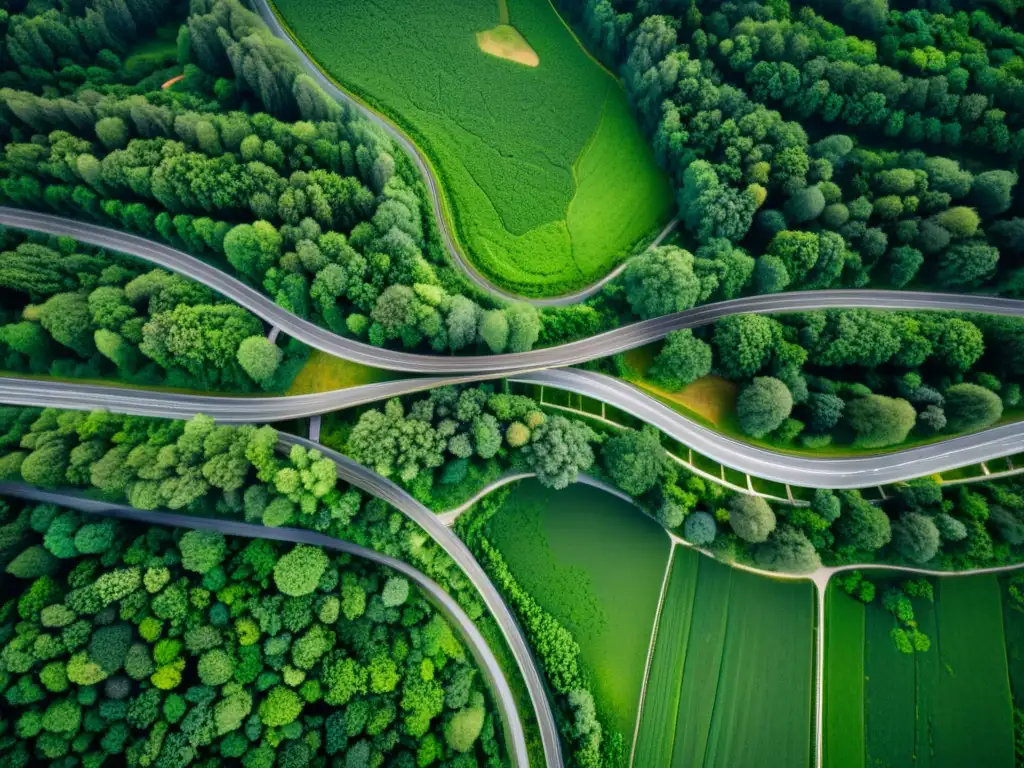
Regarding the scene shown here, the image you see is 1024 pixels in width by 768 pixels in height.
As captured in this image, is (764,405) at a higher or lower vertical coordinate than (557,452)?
higher

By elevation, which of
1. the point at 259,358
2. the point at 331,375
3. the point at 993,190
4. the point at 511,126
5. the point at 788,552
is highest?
the point at 993,190

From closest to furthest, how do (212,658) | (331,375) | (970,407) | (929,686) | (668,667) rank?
1. (212,658)
2. (929,686)
3. (668,667)
4. (970,407)
5. (331,375)

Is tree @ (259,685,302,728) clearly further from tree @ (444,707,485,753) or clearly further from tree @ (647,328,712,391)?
tree @ (647,328,712,391)

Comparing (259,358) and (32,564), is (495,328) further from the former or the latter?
(32,564)

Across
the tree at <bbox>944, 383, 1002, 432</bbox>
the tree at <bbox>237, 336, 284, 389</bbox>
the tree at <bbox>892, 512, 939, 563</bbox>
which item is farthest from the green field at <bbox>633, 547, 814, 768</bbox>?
the tree at <bbox>237, 336, 284, 389</bbox>

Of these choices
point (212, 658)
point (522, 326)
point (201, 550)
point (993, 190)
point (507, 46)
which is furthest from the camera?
point (507, 46)

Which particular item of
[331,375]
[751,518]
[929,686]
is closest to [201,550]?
[331,375]

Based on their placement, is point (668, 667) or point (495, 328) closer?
point (668, 667)
